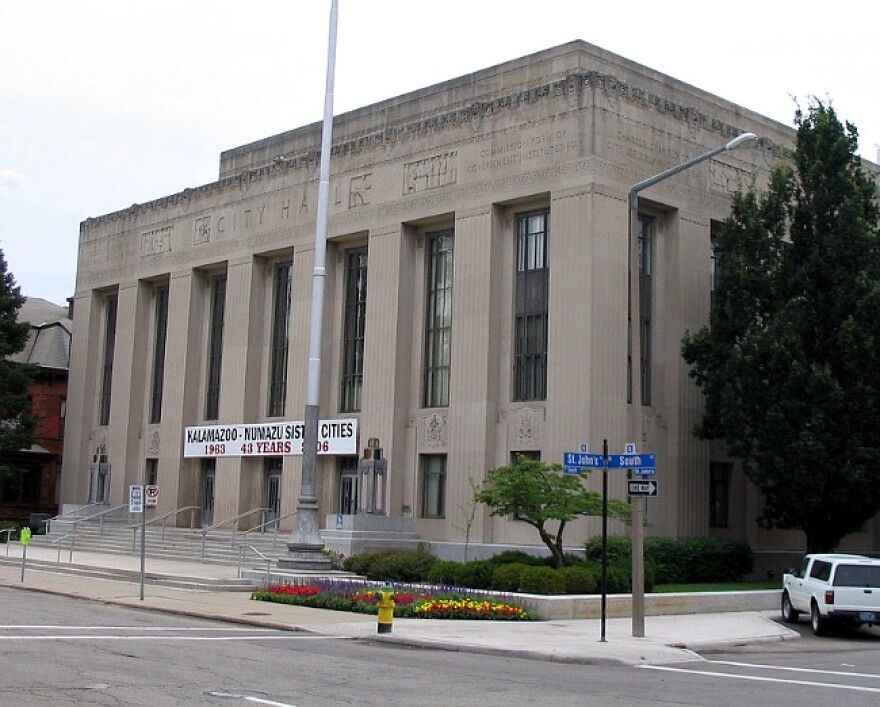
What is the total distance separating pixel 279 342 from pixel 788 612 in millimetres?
24316

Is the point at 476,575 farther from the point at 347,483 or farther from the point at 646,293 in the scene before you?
the point at 347,483

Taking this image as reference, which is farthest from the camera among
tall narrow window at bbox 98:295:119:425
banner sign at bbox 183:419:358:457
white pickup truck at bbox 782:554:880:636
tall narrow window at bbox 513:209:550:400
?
tall narrow window at bbox 98:295:119:425

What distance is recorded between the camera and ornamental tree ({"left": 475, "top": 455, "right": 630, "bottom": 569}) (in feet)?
97.8

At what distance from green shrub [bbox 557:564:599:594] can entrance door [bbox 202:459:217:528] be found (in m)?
23.0

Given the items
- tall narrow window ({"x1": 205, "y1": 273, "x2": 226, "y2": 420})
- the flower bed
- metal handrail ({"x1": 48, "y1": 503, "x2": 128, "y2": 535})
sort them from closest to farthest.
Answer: the flower bed, metal handrail ({"x1": 48, "y1": 503, "x2": 128, "y2": 535}), tall narrow window ({"x1": 205, "y1": 273, "x2": 226, "y2": 420})

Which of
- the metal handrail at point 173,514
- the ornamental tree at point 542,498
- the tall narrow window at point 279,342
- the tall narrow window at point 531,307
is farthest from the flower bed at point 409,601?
the metal handrail at point 173,514

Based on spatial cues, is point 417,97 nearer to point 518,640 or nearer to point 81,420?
point 81,420

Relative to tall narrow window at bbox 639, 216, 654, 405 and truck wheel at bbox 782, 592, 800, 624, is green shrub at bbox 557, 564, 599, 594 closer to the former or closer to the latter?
truck wheel at bbox 782, 592, 800, 624

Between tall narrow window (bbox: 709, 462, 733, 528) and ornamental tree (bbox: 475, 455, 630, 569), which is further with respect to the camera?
tall narrow window (bbox: 709, 462, 733, 528)

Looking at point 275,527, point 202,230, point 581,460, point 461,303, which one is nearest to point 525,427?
point 461,303

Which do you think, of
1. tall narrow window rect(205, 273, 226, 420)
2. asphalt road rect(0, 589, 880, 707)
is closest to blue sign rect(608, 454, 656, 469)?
asphalt road rect(0, 589, 880, 707)

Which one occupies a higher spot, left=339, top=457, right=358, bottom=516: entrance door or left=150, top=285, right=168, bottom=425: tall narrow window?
left=150, top=285, right=168, bottom=425: tall narrow window

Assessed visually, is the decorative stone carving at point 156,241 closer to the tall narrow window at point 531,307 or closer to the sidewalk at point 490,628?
the tall narrow window at point 531,307

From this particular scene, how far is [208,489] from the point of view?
4934 cm
